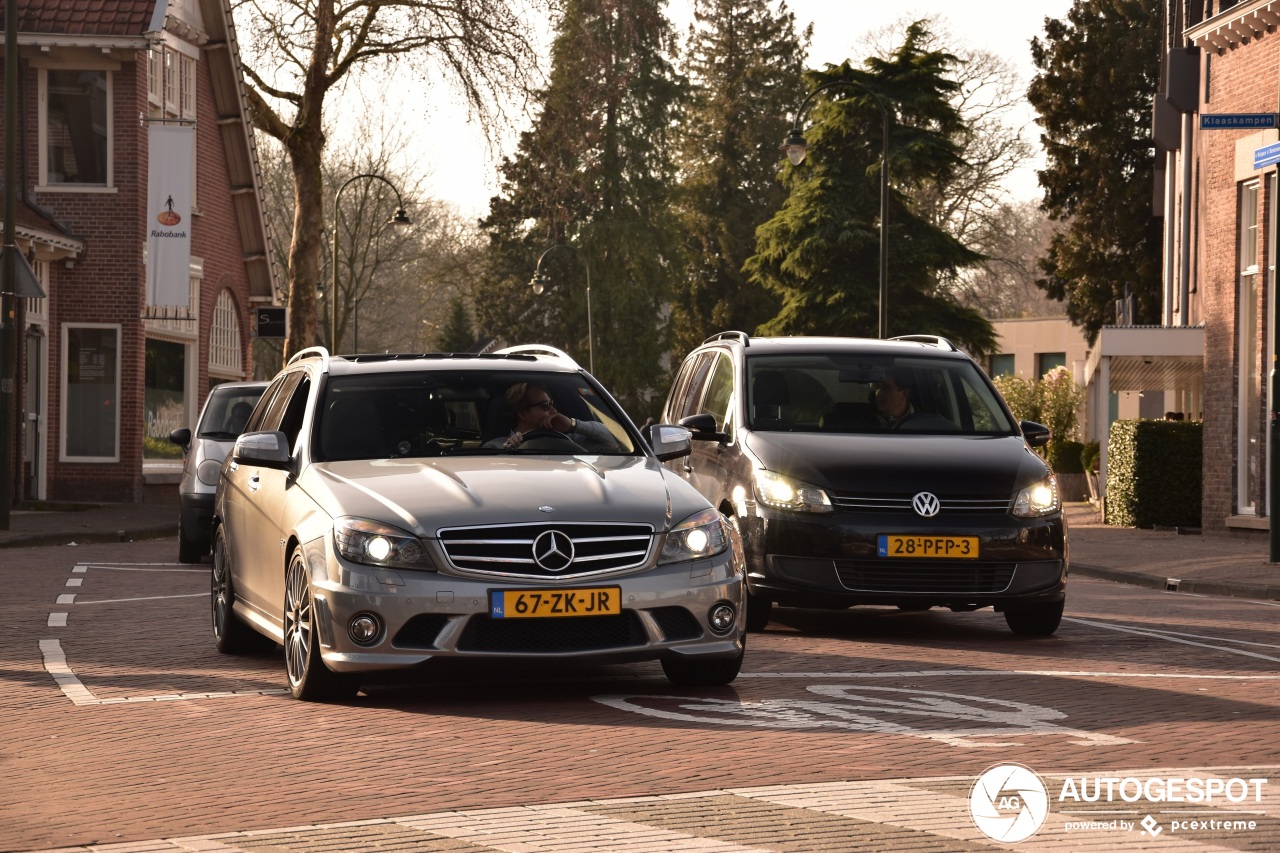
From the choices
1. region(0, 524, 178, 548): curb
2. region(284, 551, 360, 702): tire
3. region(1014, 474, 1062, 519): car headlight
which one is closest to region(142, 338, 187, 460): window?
region(0, 524, 178, 548): curb

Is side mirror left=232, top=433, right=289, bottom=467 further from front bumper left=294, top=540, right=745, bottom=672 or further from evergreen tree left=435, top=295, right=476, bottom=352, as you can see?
evergreen tree left=435, top=295, right=476, bottom=352

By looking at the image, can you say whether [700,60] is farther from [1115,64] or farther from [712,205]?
[1115,64]

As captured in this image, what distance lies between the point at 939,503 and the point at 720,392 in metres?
2.49

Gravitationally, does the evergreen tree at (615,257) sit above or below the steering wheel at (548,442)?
above

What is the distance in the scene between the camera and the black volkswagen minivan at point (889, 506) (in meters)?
11.3

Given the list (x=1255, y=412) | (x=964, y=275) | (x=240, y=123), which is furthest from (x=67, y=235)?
(x=964, y=275)

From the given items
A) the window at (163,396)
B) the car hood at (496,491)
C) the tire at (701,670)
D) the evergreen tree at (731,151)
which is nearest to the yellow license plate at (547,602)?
the car hood at (496,491)

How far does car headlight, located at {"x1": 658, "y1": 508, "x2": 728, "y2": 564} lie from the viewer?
8.67 meters

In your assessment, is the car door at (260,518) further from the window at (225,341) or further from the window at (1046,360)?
the window at (1046,360)

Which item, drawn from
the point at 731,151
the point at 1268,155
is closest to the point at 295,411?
the point at 1268,155

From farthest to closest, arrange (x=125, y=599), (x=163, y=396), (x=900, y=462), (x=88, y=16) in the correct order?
(x=163, y=396)
(x=88, y=16)
(x=125, y=599)
(x=900, y=462)

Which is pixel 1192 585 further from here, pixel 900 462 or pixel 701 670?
pixel 701 670

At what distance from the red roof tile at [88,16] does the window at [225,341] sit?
7215 mm

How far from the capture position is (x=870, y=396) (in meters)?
12.7
